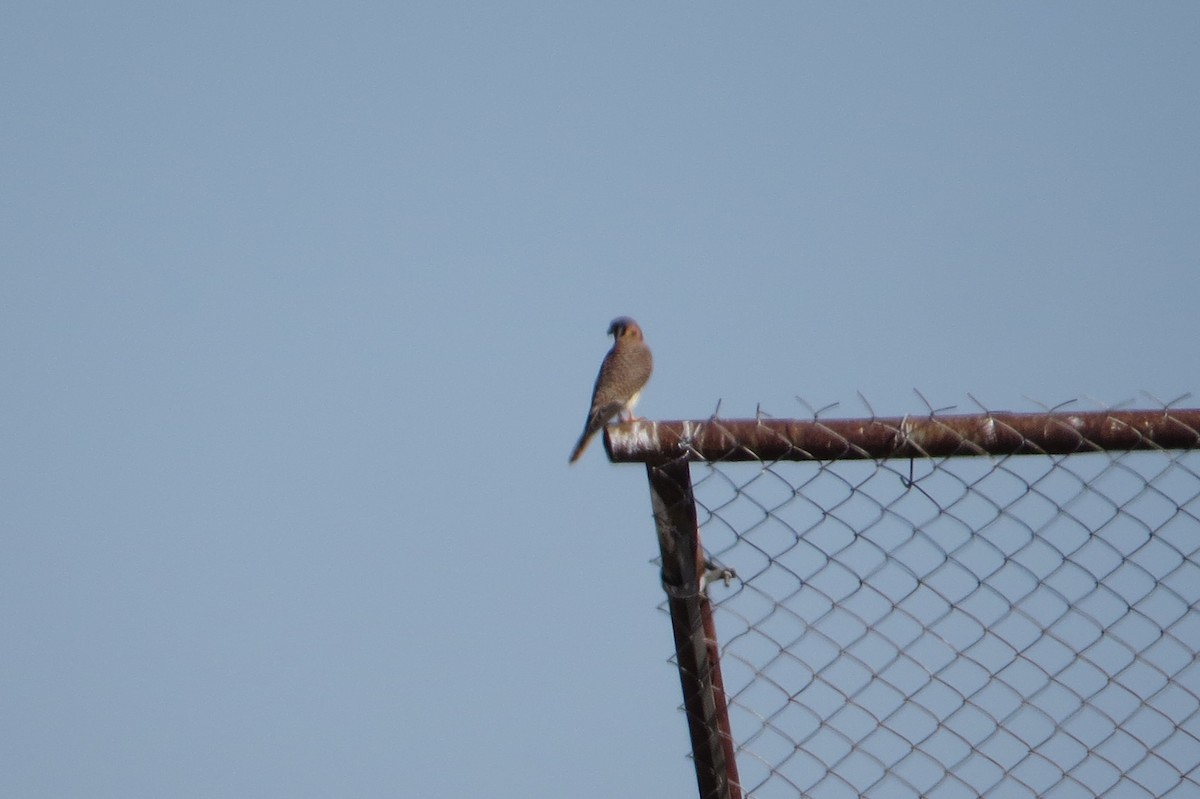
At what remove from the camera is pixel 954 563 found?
199cm

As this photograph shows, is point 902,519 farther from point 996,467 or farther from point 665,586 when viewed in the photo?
point 665,586

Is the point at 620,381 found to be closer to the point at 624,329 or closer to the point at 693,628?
the point at 624,329

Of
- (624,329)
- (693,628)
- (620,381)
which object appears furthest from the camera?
(624,329)

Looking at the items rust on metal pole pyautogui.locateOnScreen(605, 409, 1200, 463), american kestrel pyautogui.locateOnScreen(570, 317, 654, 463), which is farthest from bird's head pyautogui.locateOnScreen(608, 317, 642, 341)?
rust on metal pole pyautogui.locateOnScreen(605, 409, 1200, 463)

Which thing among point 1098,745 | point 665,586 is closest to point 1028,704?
point 1098,745

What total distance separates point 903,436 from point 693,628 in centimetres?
46

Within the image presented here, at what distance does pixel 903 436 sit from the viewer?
1864mm

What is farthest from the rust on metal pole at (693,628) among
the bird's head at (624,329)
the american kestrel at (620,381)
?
the bird's head at (624,329)

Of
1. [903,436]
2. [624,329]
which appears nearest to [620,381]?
[624,329]

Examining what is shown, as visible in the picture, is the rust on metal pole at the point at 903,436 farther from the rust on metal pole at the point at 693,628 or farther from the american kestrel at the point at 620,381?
the american kestrel at the point at 620,381

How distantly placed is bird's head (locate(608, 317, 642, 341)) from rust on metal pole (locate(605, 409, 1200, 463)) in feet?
16.6

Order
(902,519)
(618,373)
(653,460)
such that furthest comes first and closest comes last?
(618,373), (902,519), (653,460)

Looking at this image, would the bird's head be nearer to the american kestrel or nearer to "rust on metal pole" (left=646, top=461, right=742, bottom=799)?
the american kestrel

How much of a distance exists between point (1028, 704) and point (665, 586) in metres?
0.70
